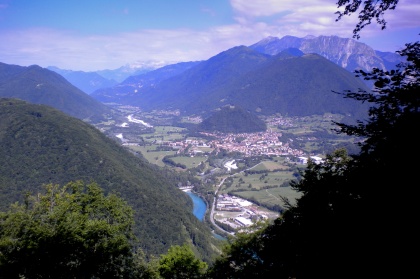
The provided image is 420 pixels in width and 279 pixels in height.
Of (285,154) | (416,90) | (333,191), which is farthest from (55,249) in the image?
(285,154)

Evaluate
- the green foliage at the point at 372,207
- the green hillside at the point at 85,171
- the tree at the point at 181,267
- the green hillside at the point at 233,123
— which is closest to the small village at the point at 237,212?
the green hillside at the point at 85,171

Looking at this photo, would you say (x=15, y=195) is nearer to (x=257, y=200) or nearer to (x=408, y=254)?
(x=257, y=200)

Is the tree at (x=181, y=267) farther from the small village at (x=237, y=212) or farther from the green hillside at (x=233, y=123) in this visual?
the green hillside at (x=233, y=123)

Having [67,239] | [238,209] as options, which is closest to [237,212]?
[238,209]

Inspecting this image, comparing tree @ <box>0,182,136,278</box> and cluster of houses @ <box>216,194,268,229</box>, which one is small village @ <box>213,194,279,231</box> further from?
tree @ <box>0,182,136,278</box>

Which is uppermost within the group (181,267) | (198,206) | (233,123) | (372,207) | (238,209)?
(372,207)

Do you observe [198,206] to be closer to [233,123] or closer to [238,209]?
[238,209]
